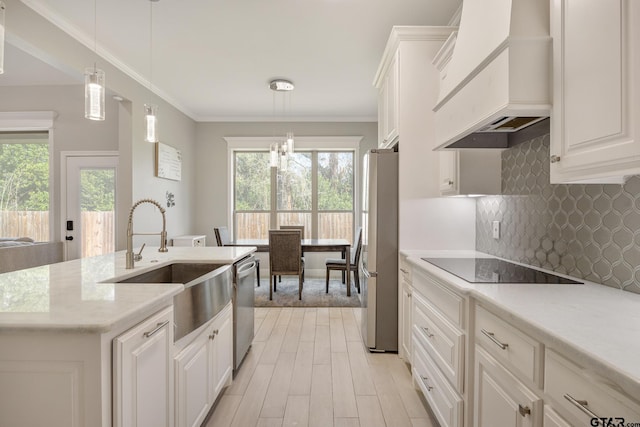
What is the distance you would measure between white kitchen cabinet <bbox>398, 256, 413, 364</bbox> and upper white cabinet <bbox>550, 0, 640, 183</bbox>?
140cm

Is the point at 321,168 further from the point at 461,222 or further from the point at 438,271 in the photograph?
the point at 438,271

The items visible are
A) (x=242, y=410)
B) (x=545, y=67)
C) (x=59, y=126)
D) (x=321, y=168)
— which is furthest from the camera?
(x=321, y=168)

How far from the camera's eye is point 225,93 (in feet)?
15.0

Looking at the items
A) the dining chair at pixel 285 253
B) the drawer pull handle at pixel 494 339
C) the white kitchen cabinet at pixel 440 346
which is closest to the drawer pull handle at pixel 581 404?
the drawer pull handle at pixel 494 339

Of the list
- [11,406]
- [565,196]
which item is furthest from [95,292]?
[565,196]

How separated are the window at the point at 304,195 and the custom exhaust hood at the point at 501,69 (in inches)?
158

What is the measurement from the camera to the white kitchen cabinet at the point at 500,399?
3.21 ft

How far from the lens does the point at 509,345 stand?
1.10 m

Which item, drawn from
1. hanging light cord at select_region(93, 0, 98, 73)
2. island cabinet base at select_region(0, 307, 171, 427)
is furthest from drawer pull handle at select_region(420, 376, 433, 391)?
hanging light cord at select_region(93, 0, 98, 73)

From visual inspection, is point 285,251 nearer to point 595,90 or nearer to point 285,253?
point 285,253

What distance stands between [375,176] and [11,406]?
2415 mm

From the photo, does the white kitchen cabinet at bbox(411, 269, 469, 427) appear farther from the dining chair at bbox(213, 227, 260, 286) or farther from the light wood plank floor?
the dining chair at bbox(213, 227, 260, 286)

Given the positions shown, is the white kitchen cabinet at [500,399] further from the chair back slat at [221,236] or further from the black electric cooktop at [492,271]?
the chair back slat at [221,236]

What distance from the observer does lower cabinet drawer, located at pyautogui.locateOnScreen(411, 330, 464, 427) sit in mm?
1474
